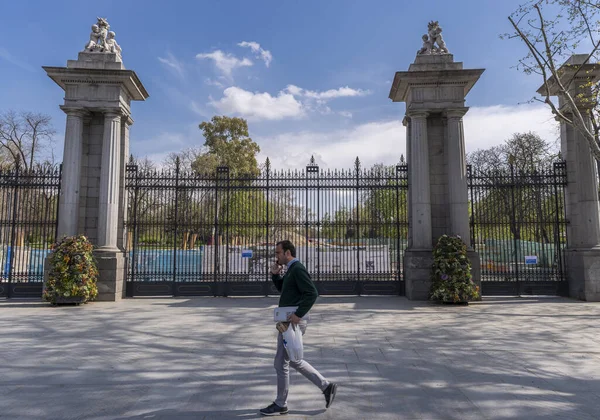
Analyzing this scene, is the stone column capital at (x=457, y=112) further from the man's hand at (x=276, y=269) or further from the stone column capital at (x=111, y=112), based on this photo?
the stone column capital at (x=111, y=112)

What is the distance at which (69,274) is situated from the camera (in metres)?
10.3

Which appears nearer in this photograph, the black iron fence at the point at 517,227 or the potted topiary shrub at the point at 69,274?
the potted topiary shrub at the point at 69,274

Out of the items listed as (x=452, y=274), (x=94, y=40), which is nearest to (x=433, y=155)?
(x=452, y=274)

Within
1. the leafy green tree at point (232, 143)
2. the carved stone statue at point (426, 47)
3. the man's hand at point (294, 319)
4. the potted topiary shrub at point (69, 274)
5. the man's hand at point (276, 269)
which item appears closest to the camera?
the man's hand at point (294, 319)

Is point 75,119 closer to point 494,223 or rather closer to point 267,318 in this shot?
point 267,318

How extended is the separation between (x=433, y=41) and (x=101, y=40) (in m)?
10.7

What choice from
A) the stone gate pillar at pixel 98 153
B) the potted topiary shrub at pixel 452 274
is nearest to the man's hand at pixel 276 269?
the potted topiary shrub at pixel 452 274

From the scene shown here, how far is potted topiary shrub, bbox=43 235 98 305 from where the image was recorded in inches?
404

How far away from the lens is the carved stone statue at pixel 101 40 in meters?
12.1

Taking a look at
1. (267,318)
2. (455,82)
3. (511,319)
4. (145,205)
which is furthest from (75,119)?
(511,319)

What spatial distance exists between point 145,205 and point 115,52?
5.00m

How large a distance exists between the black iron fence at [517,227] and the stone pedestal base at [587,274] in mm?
518

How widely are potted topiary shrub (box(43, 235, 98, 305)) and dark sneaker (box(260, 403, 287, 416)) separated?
→ 8533 millimetres

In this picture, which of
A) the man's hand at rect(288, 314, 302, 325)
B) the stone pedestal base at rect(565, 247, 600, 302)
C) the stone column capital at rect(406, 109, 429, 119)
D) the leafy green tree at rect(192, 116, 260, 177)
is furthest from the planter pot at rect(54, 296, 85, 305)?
the leafy green tree at rect(192, 116, 260, 177)
